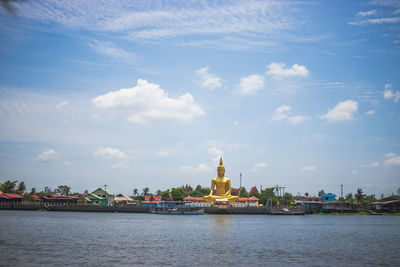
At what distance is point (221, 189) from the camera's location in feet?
377

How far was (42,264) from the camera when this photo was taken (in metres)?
27.3

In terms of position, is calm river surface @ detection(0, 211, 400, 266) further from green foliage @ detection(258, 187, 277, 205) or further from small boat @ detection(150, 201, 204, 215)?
green foliage @ detection(258, 187, 277, 205)

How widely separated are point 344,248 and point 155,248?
19.7 meters

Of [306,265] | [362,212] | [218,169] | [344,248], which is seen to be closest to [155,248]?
Answer: [306,265]

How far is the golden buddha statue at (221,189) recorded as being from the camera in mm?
112894

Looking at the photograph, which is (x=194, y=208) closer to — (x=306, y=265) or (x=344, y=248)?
(x=344, y=248)

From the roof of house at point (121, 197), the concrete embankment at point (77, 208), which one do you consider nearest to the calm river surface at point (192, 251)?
the concrete embankment at point (77, 208)

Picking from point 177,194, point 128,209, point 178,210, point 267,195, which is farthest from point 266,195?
point 128,209

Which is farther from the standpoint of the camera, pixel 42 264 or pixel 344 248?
pixel 344 248

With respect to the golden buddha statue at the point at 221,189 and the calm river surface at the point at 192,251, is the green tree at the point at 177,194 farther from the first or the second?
the calm river surface at the point at 192,251

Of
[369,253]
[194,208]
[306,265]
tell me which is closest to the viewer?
[306,265]

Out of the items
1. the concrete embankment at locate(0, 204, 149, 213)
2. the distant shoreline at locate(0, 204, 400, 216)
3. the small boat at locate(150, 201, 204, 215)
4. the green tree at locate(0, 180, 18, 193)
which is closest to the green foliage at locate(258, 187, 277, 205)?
the distant shoreline at locate(0, 204, 400, 216)

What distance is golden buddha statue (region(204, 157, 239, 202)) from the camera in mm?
112894

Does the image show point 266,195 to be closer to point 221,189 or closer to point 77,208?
point 221,189
